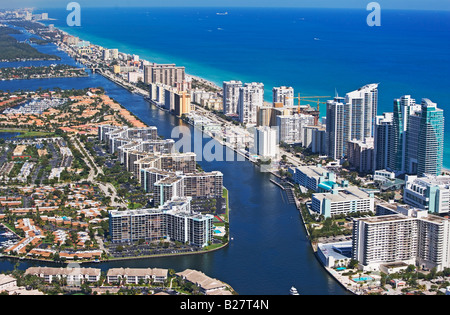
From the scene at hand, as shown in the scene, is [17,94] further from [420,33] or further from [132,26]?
[132,26]

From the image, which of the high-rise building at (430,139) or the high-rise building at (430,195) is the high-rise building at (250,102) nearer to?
the high-rise building at (430,139)

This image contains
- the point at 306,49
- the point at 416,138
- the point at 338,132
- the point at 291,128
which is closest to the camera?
the point at 416,138

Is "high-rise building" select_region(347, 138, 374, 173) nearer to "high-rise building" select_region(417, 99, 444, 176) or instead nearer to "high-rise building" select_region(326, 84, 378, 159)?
"high-rise building" select_region(326, 84, 378, 159)

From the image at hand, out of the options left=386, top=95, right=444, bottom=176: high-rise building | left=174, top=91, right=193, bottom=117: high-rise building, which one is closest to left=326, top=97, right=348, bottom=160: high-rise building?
left=386, top=95, right=444, bottom=176: high-rise building

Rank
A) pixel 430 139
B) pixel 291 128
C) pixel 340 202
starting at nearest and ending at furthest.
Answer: pixel 340 202, pixel 430 139, pixel 291 128

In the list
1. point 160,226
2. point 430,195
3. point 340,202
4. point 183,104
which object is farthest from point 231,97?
point 160,226

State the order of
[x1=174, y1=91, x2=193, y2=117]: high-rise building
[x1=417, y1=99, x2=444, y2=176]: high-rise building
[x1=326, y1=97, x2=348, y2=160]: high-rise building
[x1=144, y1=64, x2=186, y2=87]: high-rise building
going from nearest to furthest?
[x1=417, y1=99, x2=444, y2=176]: high-rise building, [x1=326, y1=97, x2=348, y2=160]: high-rise building, [x1=174, y1=91, x2=193, y2=117]: high-rise building, [x1=144, y1=64, x2=186, y2=87]: high-rise building

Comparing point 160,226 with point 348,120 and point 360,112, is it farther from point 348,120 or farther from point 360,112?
point 360,112
